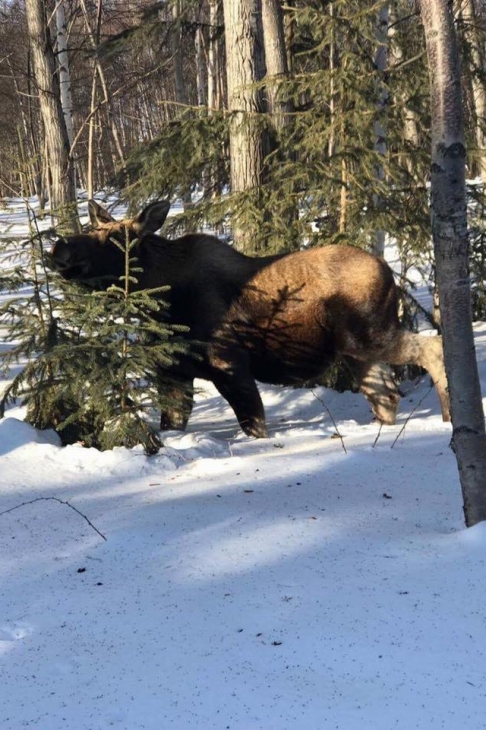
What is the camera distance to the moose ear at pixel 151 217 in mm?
7198

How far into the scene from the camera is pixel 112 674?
297 centimetres

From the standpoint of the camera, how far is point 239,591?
11.7 ft

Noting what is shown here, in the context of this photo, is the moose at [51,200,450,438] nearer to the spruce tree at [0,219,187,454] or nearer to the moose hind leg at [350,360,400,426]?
the moose hind leg at [350,360,400,426]

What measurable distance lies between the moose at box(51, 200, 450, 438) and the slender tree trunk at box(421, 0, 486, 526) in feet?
10.5

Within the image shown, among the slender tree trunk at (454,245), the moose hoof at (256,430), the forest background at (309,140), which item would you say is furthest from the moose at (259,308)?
the slender tree trunk at (454,245)

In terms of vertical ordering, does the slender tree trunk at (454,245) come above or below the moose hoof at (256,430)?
above

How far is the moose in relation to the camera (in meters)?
7.11

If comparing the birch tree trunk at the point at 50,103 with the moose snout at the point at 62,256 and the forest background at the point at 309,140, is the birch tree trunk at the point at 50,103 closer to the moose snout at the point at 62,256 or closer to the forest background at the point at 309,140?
the forest background at the point at 309,140

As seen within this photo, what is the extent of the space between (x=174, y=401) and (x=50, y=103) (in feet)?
37.4

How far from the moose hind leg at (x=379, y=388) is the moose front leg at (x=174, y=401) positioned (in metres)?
1.69

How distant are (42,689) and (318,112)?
23.4 feet

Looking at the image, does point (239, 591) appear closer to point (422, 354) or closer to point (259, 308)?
point (259, 308)

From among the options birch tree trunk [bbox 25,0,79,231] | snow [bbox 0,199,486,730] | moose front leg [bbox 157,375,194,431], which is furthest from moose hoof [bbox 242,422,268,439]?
birch tree trunk [bbox 25,0,79,231]

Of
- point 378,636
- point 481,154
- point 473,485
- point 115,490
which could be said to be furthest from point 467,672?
point 481,154
